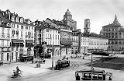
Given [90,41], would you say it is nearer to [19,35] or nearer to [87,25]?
[87,25]

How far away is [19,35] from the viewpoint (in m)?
80.5

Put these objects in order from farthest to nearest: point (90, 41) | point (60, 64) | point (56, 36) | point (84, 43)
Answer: point (90, 41), point (84, 43), point (56, 36), point (60, 64)

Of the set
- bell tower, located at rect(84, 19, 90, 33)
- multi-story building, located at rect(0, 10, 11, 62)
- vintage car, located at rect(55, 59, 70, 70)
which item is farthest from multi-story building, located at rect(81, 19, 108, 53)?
vintage car, located at rect(55, 59, 70, 70)

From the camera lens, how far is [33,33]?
9100 cm

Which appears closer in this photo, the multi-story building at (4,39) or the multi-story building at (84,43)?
the multi-story building at (4,39)

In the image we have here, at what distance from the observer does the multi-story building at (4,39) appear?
6975cm

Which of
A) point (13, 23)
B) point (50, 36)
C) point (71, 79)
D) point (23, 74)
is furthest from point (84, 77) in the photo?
point (50, 36)

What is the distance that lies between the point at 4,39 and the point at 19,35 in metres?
10.3

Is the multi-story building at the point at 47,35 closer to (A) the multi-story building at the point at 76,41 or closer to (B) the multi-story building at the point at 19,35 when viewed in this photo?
(B) the multi-story building at the point at 19,35

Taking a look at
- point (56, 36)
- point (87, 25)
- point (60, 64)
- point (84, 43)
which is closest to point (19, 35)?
point (60, 64)

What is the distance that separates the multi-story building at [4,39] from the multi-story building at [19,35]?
1.99ft

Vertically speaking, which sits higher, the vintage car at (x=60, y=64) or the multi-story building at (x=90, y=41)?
the multi-story building at (x=90, y=41)

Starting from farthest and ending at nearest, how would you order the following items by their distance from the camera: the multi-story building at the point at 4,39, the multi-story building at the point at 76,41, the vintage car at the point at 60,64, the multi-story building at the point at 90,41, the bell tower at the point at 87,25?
1. the bell tower at the point at 87,25
2. the multi-story building at the point at 90,41
3. the multi-story building at the point at 76,41
4. the multi-story building at the point at 4,39
5. the vintage car at the point at 60,64

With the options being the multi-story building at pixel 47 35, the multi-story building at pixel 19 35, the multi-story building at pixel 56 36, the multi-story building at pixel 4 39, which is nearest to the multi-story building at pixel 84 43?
the multi-story building at pixel 56 36
